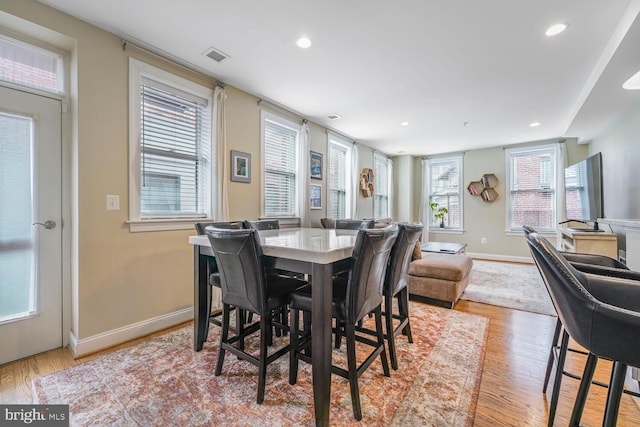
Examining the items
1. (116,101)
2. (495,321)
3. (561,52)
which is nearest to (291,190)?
(116,101)

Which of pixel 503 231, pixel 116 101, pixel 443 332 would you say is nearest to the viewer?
pixel 116 101

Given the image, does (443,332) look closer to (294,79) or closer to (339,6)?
(339,6)

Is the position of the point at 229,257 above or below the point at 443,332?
above

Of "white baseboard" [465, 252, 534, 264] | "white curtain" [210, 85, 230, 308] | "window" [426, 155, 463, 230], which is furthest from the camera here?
"window" [426, 155, 463, 230]

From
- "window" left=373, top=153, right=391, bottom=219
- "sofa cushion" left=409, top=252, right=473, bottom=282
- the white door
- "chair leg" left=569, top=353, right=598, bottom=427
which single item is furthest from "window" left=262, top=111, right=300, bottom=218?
"chair leg" left=569, top=353, right=598, bottom=427

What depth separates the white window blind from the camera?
1.93m

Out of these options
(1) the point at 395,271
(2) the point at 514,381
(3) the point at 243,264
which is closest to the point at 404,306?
(1) the point at 395,271

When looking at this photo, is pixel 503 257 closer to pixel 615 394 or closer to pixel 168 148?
pixel 615 394

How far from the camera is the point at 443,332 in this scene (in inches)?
96.6

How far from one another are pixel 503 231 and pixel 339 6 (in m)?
6.06

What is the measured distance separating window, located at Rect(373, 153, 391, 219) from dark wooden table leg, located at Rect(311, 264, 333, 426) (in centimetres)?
502

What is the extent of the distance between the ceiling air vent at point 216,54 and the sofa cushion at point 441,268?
303 cm

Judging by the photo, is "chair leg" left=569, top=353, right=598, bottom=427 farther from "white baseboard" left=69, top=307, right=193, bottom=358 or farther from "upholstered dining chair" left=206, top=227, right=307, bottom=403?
"white baseboard" left=69, top=307, right=193, bottom=358

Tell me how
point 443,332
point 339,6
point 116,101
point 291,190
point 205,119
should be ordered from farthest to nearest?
1. point 291,190
2. point 205,119
3. point 443,332
4. point 116,101
5. point 339,6
